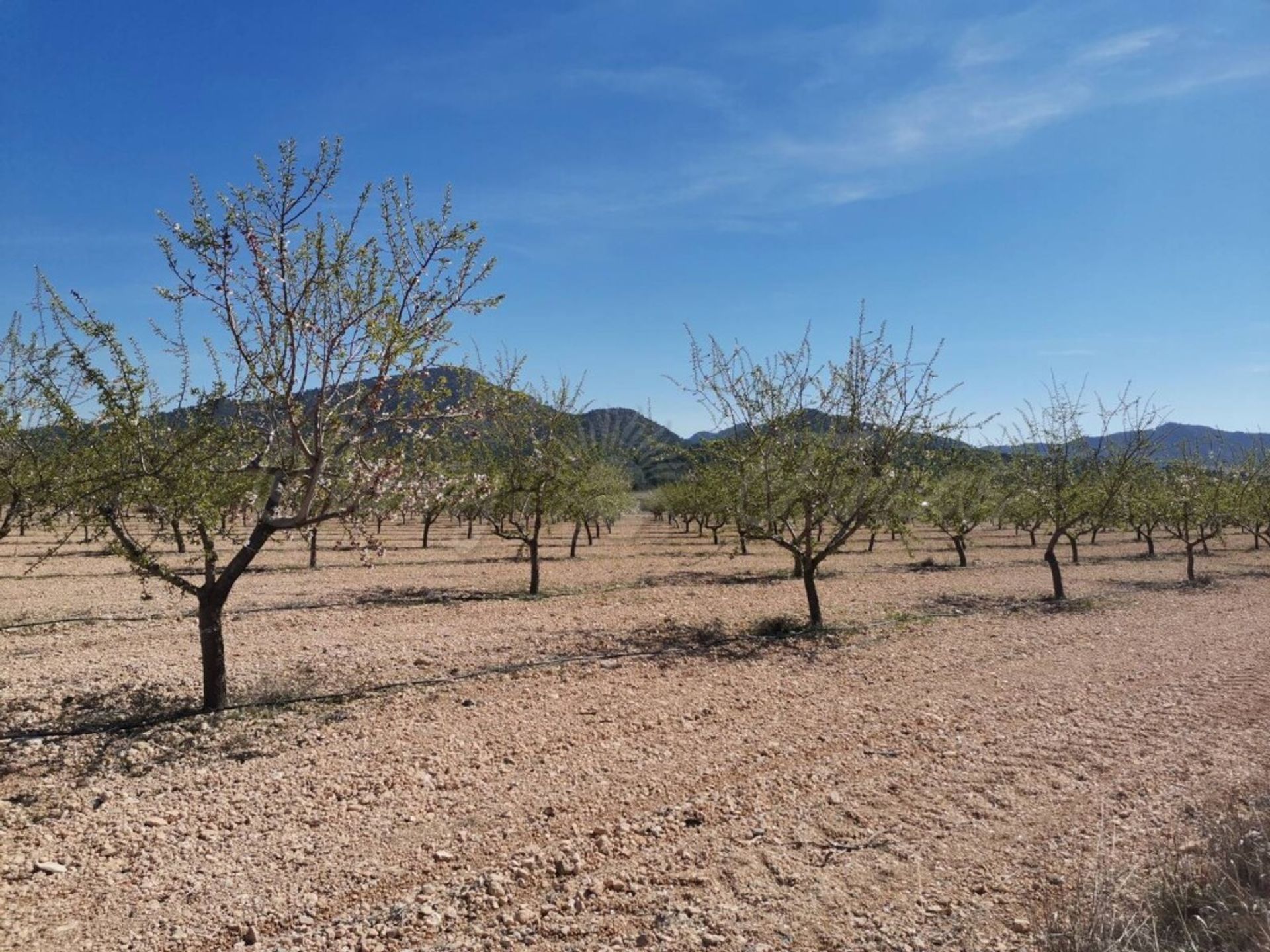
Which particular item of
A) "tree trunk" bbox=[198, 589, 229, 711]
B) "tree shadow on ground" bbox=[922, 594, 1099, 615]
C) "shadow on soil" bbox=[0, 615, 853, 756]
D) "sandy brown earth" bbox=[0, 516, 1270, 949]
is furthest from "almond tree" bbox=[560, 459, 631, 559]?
"tree trunk" bbox=[198, 589, 229, 711]

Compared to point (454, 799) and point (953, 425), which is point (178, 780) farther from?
point (953, 425)

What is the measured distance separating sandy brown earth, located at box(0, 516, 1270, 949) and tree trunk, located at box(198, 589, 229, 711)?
0.33 metres

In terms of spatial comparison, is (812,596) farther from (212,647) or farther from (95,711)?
(95,711)

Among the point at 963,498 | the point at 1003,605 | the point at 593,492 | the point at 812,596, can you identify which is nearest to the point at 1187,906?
the point at 812,596

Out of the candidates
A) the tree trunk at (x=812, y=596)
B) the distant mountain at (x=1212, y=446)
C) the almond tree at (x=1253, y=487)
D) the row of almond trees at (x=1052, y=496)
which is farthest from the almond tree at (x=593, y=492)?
→ the almond tree at (x=1253, y=487)

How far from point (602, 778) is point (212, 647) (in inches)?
181

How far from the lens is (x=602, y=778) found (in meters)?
5.88

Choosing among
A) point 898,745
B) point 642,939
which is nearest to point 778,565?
point 898,745

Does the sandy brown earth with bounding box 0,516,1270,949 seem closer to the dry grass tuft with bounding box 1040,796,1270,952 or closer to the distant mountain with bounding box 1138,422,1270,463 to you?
the dry grass tuft with bounding box 1040,796,1270,952

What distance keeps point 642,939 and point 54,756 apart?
5.76 meters

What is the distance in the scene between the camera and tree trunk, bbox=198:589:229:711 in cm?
745

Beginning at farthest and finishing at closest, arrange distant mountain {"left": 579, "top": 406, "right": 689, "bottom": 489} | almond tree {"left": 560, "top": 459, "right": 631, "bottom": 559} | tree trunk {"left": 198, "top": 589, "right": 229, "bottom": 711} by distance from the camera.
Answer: almond tree {"left": 560, "top": 459, "right": 631, "bottom": 559} < distant mountain {"left": 579, "top": 406, "right": 689, "bottom": 489} < tree trunk {"left": 198, "top": 589, "right": 229, "bottom": 711}

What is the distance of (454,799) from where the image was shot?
5.52 metres

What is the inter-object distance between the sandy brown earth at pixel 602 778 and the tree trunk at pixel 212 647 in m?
0.33
